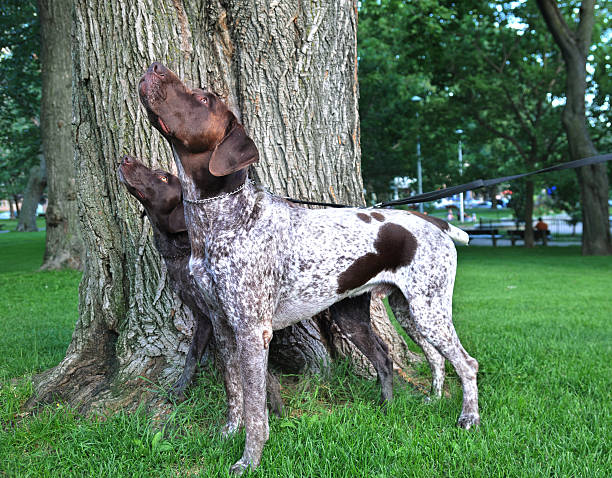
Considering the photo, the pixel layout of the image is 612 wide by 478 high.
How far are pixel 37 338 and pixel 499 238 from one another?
22678mm

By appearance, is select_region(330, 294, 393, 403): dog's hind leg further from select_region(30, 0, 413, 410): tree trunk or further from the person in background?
the person in background

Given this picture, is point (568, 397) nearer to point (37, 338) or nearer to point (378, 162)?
point (37, 338)

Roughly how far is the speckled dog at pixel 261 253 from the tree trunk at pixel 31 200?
3003 centimetres

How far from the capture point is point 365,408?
11.6ft

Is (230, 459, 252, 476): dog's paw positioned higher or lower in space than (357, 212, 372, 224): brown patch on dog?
lower

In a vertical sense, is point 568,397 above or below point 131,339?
below

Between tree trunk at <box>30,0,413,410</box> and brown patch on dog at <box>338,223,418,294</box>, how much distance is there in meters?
0.98

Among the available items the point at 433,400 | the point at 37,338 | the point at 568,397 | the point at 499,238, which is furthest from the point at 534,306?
the point at 499,238

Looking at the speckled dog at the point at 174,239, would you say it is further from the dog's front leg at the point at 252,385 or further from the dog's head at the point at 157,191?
the dog's front leg at the point at 252,385

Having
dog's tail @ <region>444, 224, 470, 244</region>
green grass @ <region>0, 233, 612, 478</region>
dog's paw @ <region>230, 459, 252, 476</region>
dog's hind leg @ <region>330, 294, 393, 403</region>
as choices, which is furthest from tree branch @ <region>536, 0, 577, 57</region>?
dog's paw @ <region>230, 459, 252, 476</region>

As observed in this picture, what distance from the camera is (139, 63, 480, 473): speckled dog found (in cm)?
273

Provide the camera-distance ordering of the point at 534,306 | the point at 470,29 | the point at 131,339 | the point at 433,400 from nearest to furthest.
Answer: the point at 433,400
the point at 131,339
the point at 534,306
the point at 470,29

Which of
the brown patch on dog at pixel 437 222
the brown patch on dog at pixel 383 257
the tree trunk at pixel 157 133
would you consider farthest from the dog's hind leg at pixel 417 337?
the tree trunk at pixel 157 133

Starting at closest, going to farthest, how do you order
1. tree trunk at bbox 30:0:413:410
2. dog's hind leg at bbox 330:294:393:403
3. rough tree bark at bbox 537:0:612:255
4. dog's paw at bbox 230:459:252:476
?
dog's paw at bbox 230:459:252:476
dog's hind leg at bbox 330:294:393:403
tree trunk at bbox 30:0:413:410
rough tree bark at bbox 537:0:612:255
